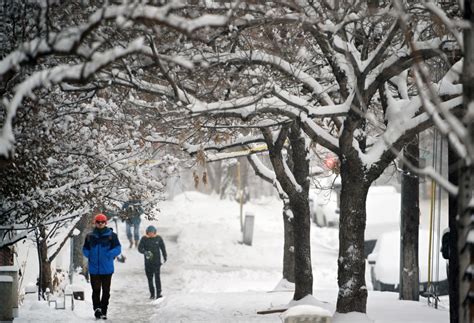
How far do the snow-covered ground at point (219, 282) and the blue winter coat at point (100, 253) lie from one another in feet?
2.42

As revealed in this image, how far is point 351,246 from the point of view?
1091cm

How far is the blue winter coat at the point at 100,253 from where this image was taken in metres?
12.3

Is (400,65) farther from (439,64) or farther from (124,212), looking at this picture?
(124,212)

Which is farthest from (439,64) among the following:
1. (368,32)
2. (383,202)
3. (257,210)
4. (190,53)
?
(257,210)

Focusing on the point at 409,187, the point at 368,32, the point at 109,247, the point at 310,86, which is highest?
the point at 368,32

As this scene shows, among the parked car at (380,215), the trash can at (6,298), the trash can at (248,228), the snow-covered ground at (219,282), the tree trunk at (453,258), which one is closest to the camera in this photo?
the tree trunk at (453,258)

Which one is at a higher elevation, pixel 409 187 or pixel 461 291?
pixel 409 187

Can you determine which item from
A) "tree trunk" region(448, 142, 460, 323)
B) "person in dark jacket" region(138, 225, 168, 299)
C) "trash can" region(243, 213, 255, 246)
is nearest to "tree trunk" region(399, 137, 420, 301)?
"person in dark jacket" region(138, 225, 168, 299)

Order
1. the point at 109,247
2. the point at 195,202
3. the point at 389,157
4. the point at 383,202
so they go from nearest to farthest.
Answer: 1. the point at 389,157
2. the point at 109,247
3. the point at 383,202
4. the point at 195,202

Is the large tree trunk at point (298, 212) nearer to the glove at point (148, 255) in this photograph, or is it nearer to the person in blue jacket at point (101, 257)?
the person in blue jacket at point (101, 257)

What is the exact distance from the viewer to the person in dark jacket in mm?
16703

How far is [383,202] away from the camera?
28.4 metres

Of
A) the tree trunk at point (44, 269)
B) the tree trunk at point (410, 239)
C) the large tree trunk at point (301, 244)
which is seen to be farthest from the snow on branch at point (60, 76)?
the tree trunk at point (410, 239)

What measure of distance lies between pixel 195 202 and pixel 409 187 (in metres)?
32.1
